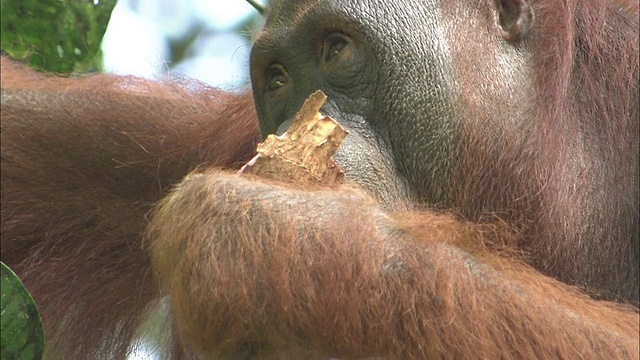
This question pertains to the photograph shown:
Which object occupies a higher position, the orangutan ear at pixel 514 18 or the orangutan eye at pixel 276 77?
the orangutan ear at pixel 514 18

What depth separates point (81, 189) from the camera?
14.0 ft

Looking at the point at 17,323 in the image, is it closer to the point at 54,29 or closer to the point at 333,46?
the point at 54,29

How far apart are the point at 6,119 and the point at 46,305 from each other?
79cm

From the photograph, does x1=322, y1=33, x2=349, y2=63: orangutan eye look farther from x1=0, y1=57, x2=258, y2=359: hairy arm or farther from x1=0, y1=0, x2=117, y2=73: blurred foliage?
x1=0, y1=57, x2=258, y2=359: hairy arm

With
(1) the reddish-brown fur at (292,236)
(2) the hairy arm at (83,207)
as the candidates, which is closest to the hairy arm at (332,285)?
(1) the reddish-brown fur at (292,236)

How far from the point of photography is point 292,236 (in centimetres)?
246

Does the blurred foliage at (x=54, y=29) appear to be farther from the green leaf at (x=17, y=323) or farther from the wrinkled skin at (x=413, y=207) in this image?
the green leaf at (x=17, y=323)

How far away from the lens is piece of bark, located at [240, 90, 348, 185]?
2766mm

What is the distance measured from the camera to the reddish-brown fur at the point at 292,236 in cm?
244

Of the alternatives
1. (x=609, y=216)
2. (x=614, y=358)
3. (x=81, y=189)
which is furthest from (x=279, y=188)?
(x=81, y=189)

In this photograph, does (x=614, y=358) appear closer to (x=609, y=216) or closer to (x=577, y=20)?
(x=609, y=216)

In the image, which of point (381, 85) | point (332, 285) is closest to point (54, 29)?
point (381, 85)

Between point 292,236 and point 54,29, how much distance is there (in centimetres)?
102

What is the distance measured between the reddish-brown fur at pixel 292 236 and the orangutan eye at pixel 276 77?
53cm
